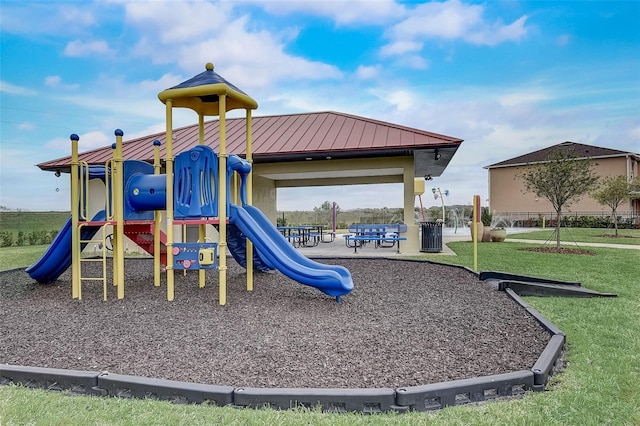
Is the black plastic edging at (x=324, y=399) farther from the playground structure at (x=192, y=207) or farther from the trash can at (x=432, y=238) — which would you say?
the trash can at (x=432, y=238)

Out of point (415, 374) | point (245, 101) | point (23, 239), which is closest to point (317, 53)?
point (245, 101)

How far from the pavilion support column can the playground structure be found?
660cm

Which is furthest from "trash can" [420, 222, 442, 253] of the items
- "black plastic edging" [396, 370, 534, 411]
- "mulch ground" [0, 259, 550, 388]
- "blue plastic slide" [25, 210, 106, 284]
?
"black plastic edging" [396, 370, 534, 411]

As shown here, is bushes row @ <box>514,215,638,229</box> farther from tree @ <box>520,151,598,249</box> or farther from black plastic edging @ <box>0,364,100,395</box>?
black plastic edging @ <box>0,364,100,395</box>

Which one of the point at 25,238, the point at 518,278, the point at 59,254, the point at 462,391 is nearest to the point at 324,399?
the point at 462,391

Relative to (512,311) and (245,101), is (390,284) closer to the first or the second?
(512,311)

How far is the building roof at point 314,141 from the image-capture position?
1152cm

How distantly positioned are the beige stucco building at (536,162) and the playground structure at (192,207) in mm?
29295

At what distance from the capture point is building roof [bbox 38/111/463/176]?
11.5 meters

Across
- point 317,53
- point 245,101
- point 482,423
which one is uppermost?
point 317,53

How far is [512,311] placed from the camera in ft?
17.1

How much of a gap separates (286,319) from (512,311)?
2970 mm

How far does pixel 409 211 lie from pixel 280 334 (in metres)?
9.03

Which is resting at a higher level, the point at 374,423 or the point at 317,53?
the point at 317,53
